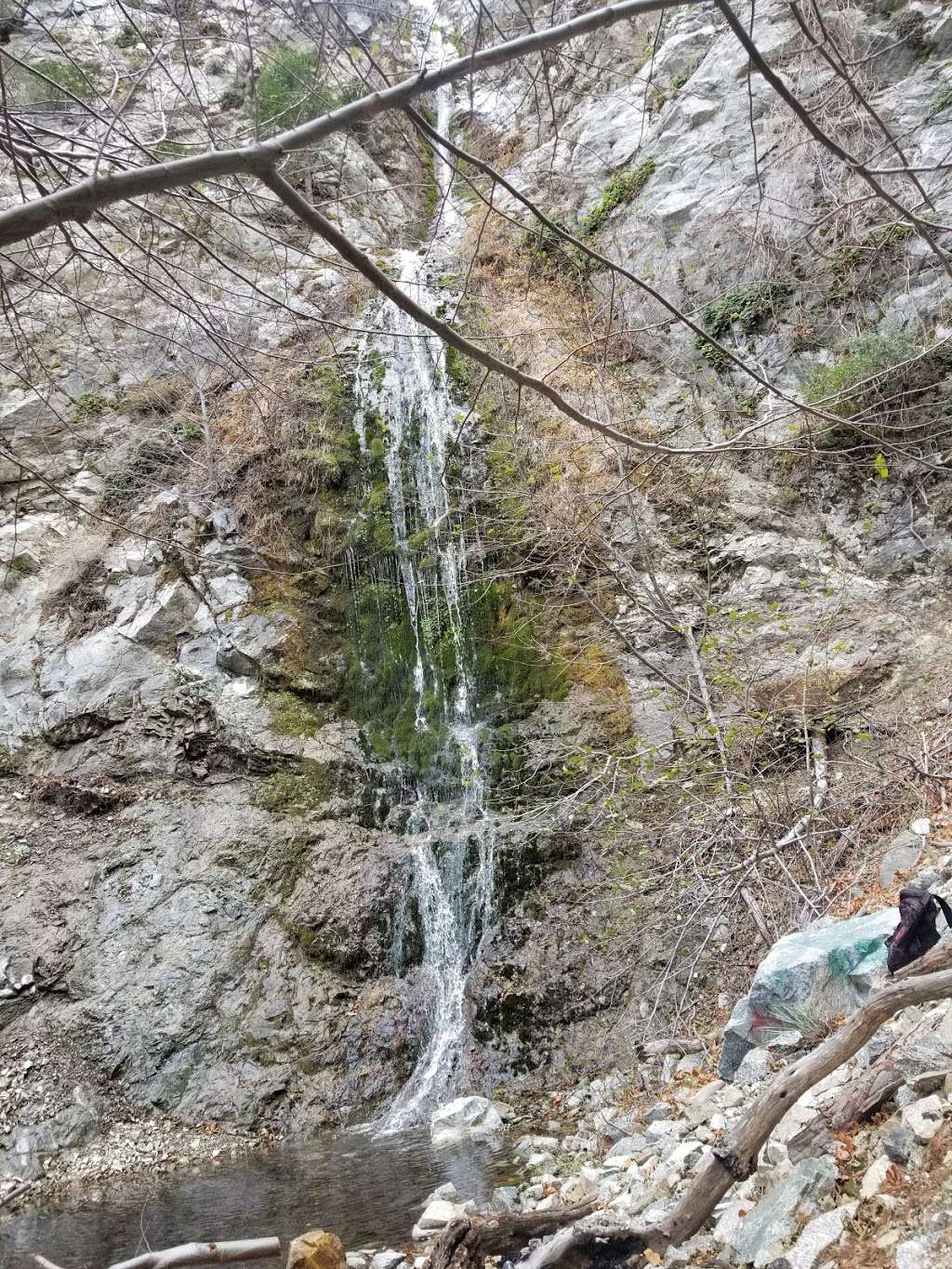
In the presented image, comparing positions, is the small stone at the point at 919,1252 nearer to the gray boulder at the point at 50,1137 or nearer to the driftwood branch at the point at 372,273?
the driftwood branch at the point at 372,273

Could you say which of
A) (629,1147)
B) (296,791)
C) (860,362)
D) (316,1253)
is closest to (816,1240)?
(316,1253)

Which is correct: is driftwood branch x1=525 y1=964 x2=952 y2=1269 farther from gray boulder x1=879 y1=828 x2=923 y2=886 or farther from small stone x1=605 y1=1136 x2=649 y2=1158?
gray boulder x1=879 y1=828 x2=923 y2=886

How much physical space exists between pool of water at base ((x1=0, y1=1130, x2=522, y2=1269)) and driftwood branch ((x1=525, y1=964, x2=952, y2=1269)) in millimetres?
1626

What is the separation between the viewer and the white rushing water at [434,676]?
654cm

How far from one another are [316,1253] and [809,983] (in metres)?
2.10

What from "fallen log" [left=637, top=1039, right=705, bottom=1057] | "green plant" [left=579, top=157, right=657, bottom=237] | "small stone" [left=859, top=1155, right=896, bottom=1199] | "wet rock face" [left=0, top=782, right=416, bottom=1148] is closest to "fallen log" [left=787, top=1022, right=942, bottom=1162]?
"small stone" [left=859, top=1155, right=896, bottom=1199]

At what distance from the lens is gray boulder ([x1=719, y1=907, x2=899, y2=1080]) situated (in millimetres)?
3316

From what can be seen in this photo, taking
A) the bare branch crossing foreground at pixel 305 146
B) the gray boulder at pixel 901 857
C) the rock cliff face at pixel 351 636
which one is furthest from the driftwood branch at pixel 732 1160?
the rock cliff face at pixel 351 636

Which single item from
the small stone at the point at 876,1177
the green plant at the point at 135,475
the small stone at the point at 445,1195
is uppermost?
the green plant at the point at 135,475

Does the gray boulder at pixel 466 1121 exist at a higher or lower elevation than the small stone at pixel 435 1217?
lower

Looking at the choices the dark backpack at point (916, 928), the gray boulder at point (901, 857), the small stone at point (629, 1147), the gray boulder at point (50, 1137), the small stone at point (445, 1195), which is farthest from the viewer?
the gray boulder at point (50, 1137)

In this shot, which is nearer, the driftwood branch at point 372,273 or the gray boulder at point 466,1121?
the driftwood branch at point 372,273

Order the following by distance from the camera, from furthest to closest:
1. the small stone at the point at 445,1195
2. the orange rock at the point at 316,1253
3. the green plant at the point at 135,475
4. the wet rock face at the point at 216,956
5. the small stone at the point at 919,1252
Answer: the green plant at the point at 135,475
the wet rock face at the point at 216,956
the small stone at the point at 445,1195
the orange rock at the point at 316,1253
the small stone at the point at 919,1252

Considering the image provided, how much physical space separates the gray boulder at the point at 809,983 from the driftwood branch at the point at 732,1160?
3.47 ft
